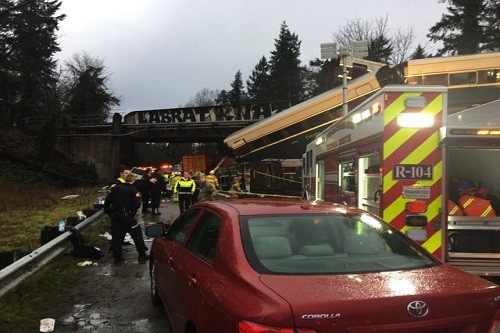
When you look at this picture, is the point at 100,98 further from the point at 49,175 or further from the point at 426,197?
the point at 426,197

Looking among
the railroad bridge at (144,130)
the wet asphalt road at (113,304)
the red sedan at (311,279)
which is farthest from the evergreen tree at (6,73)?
the red sedan at (311,279)

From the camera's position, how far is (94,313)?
19.2ft

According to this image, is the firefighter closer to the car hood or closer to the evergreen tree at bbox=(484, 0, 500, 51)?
the car hood

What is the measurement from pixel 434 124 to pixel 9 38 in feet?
195

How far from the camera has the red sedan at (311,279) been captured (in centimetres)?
251

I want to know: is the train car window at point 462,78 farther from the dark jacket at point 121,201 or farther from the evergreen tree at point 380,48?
the evergreen tree at point 380,48

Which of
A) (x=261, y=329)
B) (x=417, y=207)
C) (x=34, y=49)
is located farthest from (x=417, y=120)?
(x=34, y=49)

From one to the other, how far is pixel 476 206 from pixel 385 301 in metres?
4.51

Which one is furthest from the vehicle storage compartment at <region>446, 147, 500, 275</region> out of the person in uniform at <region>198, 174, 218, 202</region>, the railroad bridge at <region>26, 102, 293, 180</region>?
the railroad bridge at <region>26, 102, 293, 180</region>

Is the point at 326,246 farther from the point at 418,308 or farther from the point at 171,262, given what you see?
the point at 171,262

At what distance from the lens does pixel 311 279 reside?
285 cm

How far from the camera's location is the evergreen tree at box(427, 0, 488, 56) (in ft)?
153

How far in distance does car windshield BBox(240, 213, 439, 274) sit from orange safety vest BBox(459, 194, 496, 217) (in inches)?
121

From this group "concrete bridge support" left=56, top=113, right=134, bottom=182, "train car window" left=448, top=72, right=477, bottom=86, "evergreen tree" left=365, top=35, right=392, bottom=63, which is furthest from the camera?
"evergreen tree" left=365, top=35, right=392, bottom=63
